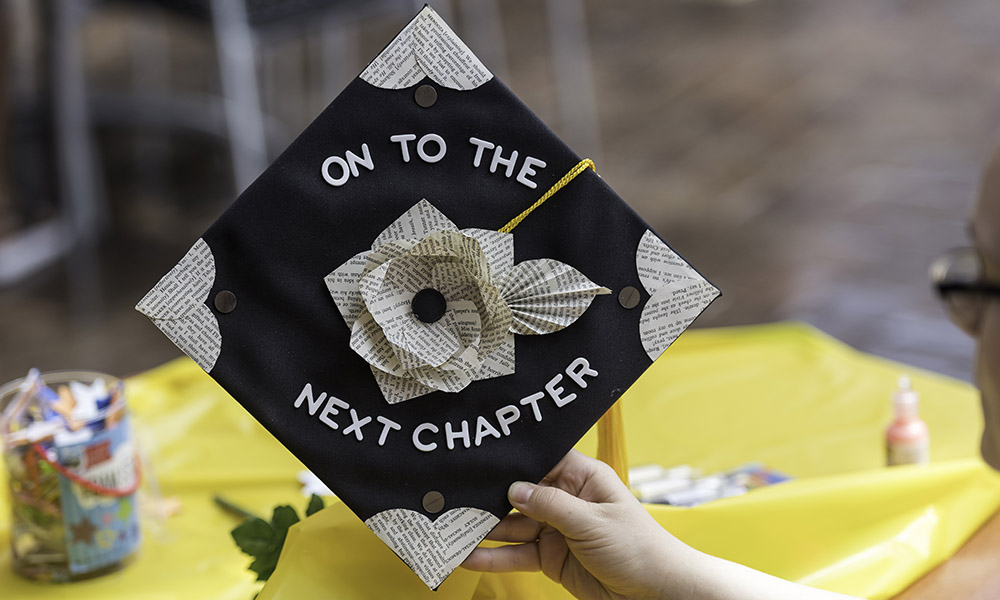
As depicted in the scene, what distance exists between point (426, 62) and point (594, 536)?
384 mm

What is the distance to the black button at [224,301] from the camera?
76 centimetres

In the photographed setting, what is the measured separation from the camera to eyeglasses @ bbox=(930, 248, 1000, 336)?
2.60 ft

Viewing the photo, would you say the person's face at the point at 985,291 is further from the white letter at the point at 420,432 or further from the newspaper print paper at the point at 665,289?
the white letter at the point at 420,432

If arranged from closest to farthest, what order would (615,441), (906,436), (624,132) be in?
(615,441), (906,436), (624,132)

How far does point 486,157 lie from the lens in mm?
775

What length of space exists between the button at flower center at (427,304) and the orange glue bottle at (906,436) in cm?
57

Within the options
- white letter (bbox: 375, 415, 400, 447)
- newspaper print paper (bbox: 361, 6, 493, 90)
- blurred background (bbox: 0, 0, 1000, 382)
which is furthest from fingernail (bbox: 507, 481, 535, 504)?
blurred background (bbox: 0, 0, 1000, 382)

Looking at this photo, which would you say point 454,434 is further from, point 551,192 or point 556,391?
point 551,192

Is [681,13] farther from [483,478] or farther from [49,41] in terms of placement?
[483,478]

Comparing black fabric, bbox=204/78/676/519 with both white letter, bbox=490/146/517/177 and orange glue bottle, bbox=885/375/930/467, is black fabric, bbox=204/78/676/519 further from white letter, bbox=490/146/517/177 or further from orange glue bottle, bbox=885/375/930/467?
orange glue bottle, bbox=885/375/930/467

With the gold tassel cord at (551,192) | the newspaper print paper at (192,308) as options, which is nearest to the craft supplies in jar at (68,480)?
the newspaper print paper at (192,308)

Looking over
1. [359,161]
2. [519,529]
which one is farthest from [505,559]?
[359,161]

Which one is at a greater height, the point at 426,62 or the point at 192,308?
the point at 426,62

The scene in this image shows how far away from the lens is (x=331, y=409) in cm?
77
